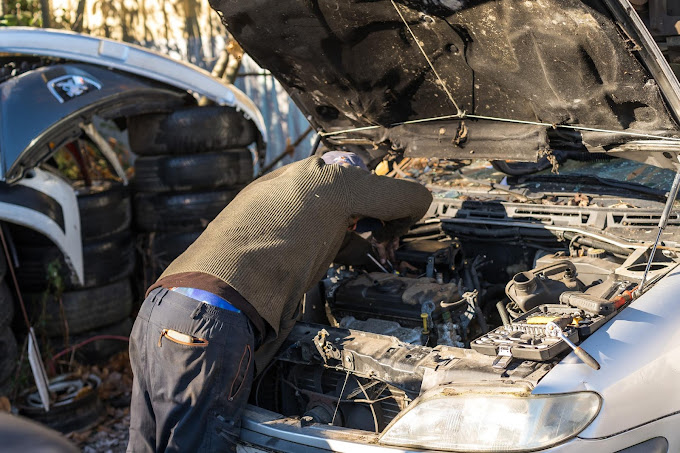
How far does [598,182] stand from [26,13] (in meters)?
7.59

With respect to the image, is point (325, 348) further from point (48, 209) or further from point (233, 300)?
point (48, 209)

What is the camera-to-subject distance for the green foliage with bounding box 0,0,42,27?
8.40 metres

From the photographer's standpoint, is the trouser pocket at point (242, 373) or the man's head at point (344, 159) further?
the man's head at point (344, 159)

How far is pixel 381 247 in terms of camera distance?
382 cm

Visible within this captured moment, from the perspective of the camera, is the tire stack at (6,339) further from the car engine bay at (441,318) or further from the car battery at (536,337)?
the car battery at (536,337)

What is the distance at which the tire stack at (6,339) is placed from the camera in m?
4.66

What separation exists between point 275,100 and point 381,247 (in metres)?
5.86

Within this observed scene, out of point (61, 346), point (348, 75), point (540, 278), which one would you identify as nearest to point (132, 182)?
point (61, 346)

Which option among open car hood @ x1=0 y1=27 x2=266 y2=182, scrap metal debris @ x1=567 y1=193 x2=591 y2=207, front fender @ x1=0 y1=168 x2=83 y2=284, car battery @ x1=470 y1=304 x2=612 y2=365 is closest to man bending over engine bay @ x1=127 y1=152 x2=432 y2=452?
car battery @ x1=470 y1=304 x2=612 y2=365

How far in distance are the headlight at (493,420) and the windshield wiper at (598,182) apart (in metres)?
1.89

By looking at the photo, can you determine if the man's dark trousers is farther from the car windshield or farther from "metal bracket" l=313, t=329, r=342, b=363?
the car windshield

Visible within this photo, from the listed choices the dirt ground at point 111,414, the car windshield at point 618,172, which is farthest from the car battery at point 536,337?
the dirt ground at point 111,414

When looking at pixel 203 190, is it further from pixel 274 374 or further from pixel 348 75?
pixel 274 374

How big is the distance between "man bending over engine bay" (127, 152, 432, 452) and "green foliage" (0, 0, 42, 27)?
21.0ft
